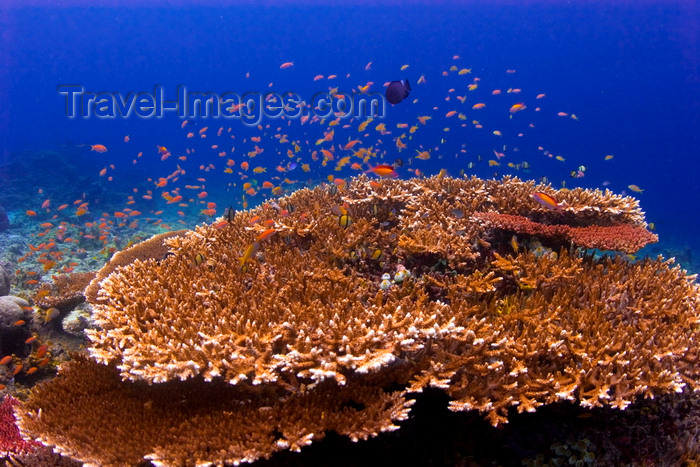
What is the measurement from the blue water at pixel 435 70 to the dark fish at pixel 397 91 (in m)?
51.0

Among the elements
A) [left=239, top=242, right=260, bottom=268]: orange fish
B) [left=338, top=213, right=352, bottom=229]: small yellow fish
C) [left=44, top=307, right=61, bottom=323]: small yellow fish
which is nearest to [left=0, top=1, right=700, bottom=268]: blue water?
[left=44, top=307, right=61, bottom=323]: small yellow fish

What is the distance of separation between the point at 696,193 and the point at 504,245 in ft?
356

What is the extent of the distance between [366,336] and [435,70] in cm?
11823

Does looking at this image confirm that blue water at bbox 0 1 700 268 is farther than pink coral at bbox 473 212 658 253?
Yes

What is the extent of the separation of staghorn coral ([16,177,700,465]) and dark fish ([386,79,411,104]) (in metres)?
3.60

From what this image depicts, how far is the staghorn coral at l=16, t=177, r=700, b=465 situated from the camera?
2.98 m

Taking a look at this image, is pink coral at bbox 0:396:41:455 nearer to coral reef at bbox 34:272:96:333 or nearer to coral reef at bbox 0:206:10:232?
coral reef at bbox 34:272:96:333

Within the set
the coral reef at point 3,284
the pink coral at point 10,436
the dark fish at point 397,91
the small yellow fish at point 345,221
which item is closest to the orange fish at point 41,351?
the pink coral at point 10,436

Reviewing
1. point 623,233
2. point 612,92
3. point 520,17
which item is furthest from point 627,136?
point 623,233

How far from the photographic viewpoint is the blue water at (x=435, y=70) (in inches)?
3319

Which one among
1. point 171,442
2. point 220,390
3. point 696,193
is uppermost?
point 696,193

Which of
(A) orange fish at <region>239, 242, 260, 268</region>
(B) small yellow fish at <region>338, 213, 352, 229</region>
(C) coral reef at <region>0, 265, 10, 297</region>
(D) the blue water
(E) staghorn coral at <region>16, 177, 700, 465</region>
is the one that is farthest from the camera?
(D) the blue water

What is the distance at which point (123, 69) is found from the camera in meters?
135

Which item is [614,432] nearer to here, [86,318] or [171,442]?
[171,442]
